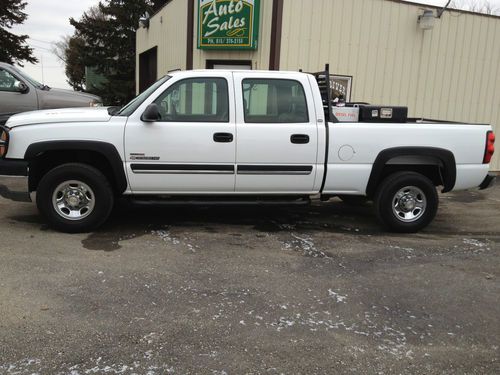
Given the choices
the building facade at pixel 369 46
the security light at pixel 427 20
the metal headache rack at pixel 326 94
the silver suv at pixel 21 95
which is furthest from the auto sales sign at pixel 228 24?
the metal headache rack at pixel 326 94

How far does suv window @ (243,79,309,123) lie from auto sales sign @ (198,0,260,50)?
4515 mm

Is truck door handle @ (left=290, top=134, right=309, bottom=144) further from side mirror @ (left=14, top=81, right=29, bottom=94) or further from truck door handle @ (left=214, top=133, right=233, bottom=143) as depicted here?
side mirror @ (left=14, top=81, right=29, bottom=94)

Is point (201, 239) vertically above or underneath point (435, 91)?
underneath

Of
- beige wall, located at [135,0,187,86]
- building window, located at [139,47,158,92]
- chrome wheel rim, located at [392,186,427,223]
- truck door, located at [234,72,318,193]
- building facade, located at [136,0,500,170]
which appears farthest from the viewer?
building window, located at [139,47,158,92]

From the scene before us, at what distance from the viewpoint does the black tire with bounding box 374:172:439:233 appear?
607cm

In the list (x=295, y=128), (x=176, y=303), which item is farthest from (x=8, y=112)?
(x=176, y=303)

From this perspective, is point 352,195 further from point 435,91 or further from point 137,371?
point 435,91

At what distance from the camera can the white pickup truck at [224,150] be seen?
5.43 meters

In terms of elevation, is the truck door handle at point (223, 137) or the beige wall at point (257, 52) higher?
the beige wall at point (257, 52)

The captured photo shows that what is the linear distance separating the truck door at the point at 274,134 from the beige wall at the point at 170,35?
618 centimetres

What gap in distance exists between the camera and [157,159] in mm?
5508

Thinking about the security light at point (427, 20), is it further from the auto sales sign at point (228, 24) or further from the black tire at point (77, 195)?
the black tire at point (77, 195)

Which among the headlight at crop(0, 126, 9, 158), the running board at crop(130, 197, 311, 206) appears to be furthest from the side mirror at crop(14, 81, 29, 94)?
the running board at crop(130, 197, 311, 206)

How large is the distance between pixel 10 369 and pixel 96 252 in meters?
2.17
